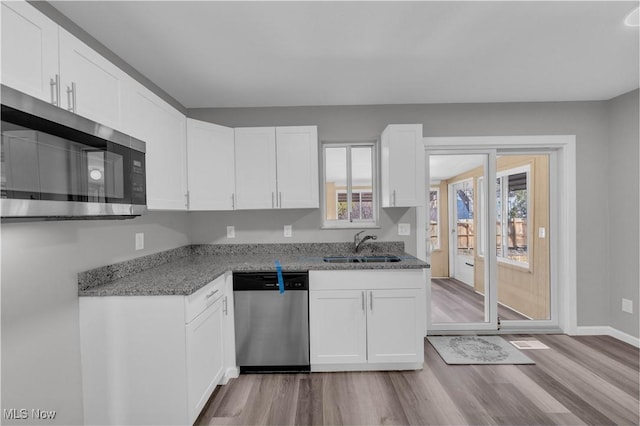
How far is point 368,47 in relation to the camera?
6.64 ft

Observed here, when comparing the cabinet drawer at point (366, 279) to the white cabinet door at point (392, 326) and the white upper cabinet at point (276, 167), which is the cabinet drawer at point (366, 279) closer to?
the white cabinet door at point (392, 326)

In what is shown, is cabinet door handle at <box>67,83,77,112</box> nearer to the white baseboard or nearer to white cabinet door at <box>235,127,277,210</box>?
white cabinet door at <box>235,127,277,210</box>

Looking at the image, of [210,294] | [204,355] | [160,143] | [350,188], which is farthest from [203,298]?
[350,188]

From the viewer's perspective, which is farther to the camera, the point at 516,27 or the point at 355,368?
the point at 355,368

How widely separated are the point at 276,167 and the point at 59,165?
181 centimetres

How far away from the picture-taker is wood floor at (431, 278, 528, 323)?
3.27 m

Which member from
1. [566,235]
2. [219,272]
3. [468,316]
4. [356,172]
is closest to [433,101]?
[356,172]

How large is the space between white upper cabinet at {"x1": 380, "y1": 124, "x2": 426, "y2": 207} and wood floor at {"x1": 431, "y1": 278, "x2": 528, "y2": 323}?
1.22 meters

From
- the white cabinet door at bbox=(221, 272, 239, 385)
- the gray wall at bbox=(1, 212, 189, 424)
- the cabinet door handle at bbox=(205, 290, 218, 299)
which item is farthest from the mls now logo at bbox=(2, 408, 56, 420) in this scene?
the white cabinet door at bbox=(221, 272, 239, 385)

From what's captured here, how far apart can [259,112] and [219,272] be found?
177 cm

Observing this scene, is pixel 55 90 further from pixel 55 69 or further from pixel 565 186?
pixel 565 186

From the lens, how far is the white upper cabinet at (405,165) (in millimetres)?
2754

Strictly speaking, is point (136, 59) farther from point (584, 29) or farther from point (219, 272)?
point (584, 29)

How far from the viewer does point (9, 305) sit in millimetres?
1345
